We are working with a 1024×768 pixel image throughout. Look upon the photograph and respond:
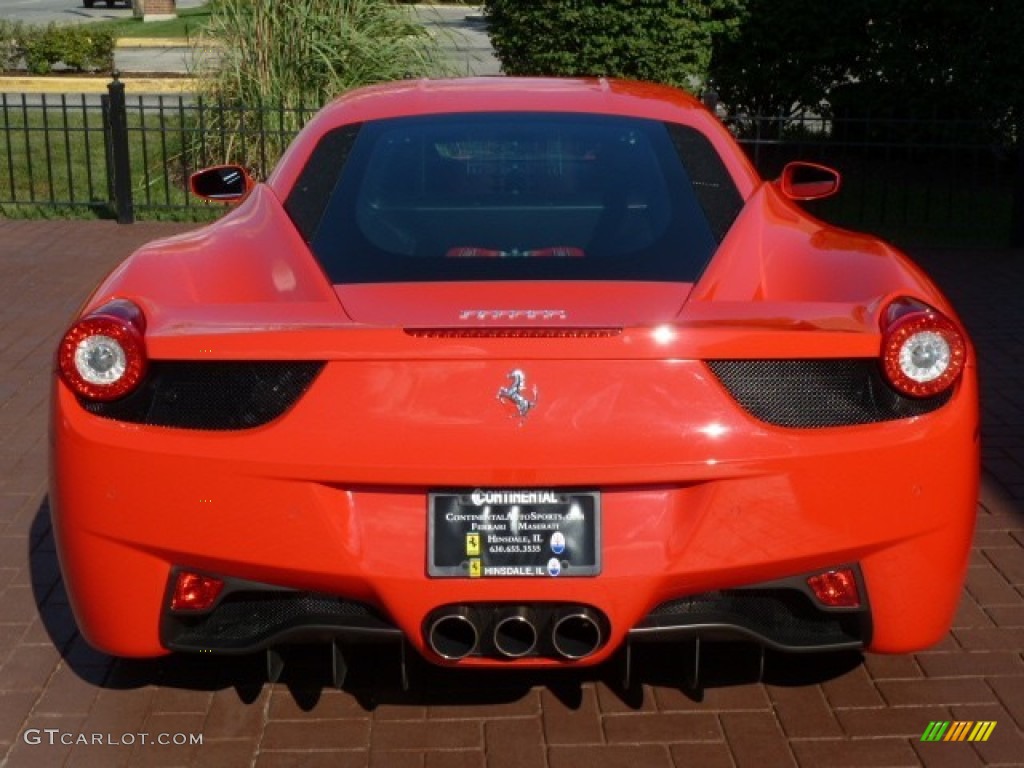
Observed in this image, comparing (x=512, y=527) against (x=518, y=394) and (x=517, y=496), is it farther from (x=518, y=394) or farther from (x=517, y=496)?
(x=518, y=394)

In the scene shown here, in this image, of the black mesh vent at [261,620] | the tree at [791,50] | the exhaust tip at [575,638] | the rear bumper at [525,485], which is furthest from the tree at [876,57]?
the black mesh vent at [261,620]

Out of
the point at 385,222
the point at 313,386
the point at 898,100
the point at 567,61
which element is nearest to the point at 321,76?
the point at 567,61

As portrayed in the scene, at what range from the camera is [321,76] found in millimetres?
13562

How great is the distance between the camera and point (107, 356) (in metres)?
3.38

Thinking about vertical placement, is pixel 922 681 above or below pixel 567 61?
above

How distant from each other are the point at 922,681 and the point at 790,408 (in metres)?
1.16

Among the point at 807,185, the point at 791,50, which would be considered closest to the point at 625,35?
the point at 791,50

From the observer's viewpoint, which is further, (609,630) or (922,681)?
(922,681)

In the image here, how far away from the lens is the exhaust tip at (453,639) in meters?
3.33

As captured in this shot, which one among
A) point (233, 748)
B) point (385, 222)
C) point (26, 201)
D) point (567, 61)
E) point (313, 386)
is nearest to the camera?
point (313, 386)

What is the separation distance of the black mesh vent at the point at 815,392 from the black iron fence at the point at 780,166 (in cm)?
832

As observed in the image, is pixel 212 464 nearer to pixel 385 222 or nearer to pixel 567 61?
pixel 385 222

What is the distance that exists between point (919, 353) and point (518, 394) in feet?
2.92

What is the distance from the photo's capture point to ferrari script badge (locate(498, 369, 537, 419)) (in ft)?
10.6
